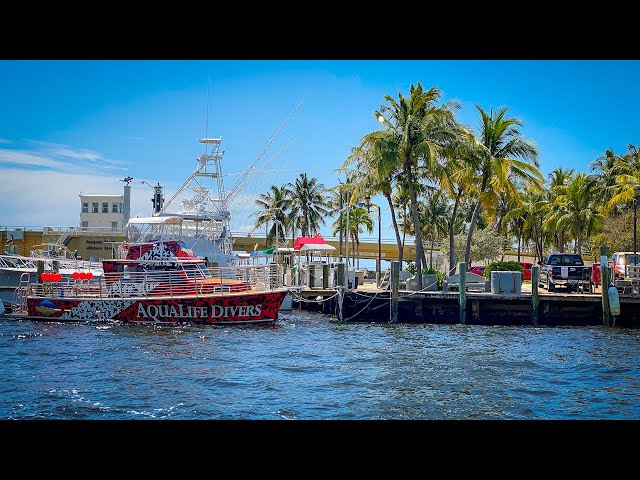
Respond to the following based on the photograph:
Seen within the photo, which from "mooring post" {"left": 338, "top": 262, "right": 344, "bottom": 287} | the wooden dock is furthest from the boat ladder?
the wooden dock

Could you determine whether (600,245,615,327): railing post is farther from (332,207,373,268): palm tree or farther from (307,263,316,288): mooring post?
(332,207,373,268): palm tree

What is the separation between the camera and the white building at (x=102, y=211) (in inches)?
2788

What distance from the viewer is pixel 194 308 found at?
28312 millimetres

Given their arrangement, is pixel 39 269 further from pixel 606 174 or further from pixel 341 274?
pixel 606 174

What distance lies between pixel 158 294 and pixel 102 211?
46136 mm

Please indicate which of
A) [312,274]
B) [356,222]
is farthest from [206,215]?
[356,222]

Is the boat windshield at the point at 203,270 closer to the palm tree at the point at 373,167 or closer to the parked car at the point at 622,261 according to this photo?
the palm tree at the point at 373,167

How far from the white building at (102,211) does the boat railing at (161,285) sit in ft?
135
